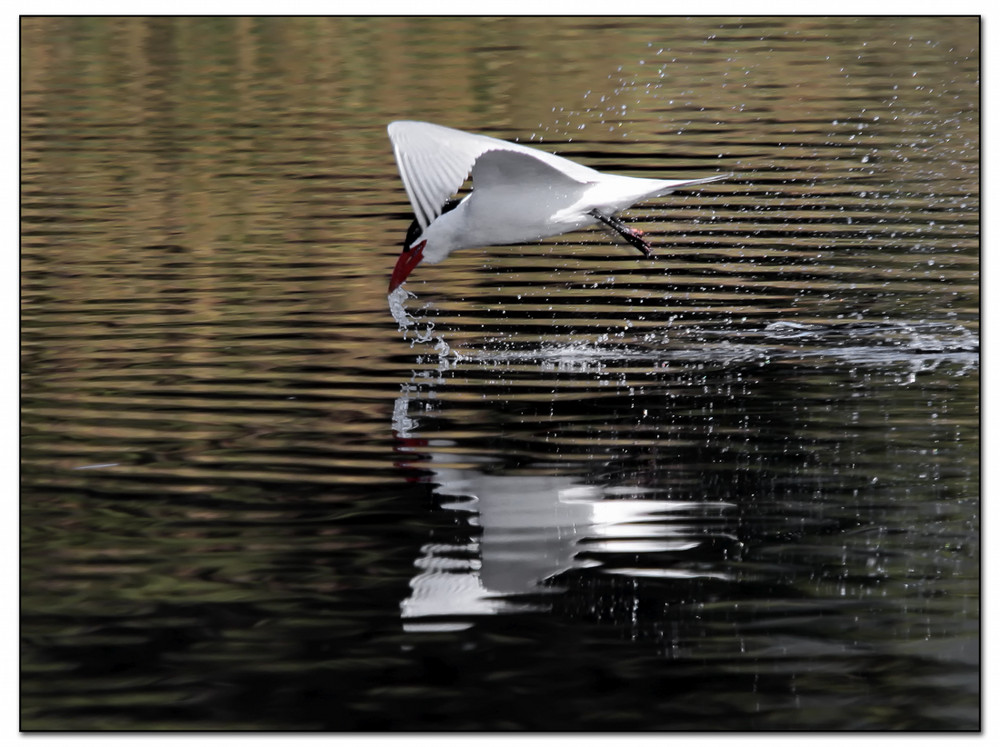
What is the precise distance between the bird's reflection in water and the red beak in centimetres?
200

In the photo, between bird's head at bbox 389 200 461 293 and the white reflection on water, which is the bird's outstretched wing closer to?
the white reflection on water

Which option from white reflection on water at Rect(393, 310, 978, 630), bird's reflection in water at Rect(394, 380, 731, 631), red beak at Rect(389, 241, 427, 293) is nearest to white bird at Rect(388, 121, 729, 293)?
red beak at Rect(389, 241, 427, 293)

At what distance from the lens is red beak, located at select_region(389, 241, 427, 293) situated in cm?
769

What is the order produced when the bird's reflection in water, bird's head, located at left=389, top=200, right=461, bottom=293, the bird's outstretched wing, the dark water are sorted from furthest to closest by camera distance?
bird's head, located at left=389, top=200, right=461, bottom=293 < the bird's outstretched wing < the bird's reflection in water < the dark water

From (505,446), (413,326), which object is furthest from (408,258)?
(505,446)

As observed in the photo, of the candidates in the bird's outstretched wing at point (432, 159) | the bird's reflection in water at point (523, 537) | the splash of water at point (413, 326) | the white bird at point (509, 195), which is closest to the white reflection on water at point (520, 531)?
the bird's reflection in water at point (523, 537)

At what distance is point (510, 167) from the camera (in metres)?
6.98

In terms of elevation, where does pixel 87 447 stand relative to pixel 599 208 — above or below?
below

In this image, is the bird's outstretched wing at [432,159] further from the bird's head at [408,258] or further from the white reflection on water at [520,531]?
the bird's head at [408,258]

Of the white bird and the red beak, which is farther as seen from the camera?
the red beak

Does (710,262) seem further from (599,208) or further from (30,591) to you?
(30,591)

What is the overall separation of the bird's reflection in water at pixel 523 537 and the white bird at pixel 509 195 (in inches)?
47.0

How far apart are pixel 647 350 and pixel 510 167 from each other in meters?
1.11

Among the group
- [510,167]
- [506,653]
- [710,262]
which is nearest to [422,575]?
[506,653]
